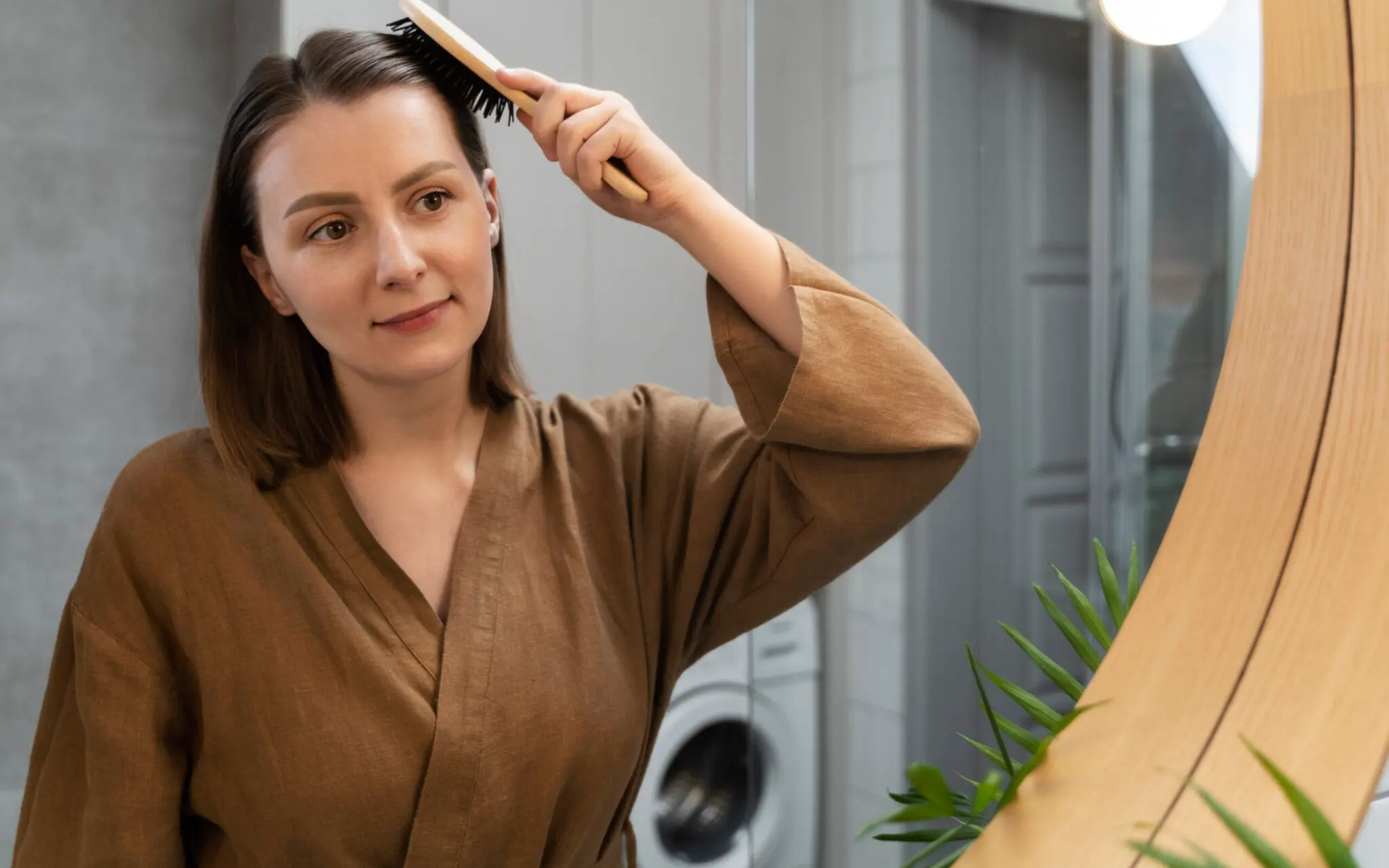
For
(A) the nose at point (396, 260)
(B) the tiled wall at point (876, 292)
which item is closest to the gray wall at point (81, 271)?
(B) the tiled wall at point (876, 292)

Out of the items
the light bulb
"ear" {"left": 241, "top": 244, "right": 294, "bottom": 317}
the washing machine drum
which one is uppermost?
the light bulb

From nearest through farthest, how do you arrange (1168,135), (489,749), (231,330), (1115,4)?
(489,749) < (231,330) < (1115,4) < (1168,135)

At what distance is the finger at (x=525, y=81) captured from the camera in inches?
27.7

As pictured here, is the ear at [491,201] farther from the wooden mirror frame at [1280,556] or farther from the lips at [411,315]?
the wooden mirror frame at [1280,556]

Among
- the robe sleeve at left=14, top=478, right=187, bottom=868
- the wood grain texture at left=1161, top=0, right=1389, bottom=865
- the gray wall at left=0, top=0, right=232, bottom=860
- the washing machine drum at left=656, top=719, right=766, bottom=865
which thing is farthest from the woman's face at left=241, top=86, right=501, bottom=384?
the washing machine drum at left=656, top=719, right=766, bottom=865

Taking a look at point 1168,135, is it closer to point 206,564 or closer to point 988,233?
point 988,233

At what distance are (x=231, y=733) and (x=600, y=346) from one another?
1270 millimetres

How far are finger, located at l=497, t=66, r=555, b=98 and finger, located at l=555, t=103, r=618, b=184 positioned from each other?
0.10 feet

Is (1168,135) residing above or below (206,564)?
above

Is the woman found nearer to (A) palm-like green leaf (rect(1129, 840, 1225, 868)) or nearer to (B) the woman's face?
(B) the woman's face

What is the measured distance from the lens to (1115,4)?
1040mm

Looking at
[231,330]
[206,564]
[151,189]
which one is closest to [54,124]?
[151,189]

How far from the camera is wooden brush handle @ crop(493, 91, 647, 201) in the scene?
70 centimetres

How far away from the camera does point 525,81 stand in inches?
28.0
